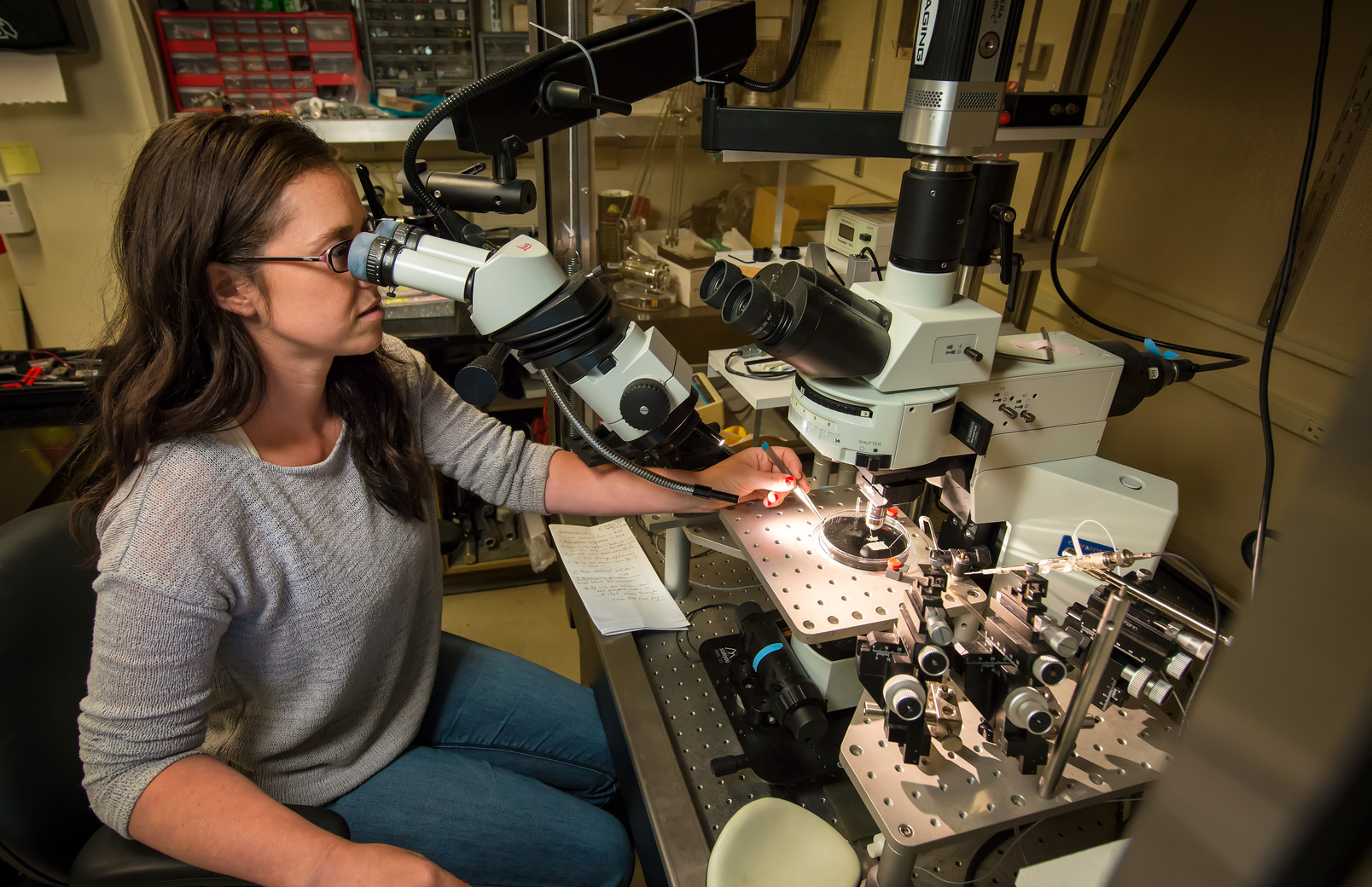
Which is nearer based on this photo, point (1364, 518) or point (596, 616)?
point (1364, 518)

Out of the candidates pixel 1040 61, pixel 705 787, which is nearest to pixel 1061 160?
pixel 1040 61

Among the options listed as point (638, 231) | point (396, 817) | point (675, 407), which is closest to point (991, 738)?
point (675, 407)

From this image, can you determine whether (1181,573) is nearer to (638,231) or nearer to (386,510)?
(386,510)

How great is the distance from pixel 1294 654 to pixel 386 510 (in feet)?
3.58

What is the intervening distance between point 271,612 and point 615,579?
57cm

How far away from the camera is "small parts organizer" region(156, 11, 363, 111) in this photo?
200 centimetres

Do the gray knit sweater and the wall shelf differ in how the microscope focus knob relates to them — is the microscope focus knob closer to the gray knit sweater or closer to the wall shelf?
the gray knit sweater

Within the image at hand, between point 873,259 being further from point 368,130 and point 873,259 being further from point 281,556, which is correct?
point 368,130

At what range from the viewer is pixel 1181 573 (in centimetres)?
128

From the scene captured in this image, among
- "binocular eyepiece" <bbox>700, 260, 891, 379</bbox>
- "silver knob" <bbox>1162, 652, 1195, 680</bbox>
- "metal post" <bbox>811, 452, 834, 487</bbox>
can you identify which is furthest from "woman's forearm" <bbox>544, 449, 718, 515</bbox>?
"silver knob" <bbox>1162, 652, 1195, 680</bbox>

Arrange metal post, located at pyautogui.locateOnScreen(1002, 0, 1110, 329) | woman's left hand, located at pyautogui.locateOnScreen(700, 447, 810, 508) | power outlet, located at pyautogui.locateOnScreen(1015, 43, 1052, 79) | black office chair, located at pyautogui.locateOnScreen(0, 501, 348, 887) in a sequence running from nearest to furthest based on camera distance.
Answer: black office chair, located at pyautogui.locateOnScreen(0, 501, 348, 887)
woman's left hand, located at pyautogui.locateOnScreen(700, 447, 810, 508)
metal post, located at pyautogui.locateOnScreen(1002, 0, 1110, 329)
power outlet, located at pyautogui.locateOnScreen(1015, 43, 1052, 79)

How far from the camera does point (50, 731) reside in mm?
936

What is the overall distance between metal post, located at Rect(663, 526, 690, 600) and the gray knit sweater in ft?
0.83

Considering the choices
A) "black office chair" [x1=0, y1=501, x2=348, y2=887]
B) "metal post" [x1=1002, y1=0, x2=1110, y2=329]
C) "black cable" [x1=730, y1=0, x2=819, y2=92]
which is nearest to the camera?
"black office chair" [x1=0, y1=501, x2=348, y2=887]
